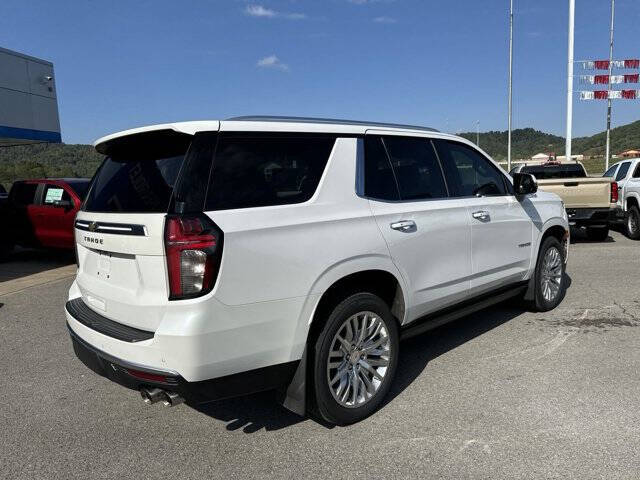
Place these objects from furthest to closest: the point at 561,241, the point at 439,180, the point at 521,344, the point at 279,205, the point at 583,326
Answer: the point at 561,241
the point at 583,326
the point at 521,344
the point at 439,180
the point at 279,205

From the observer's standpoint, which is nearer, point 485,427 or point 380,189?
point 485,427

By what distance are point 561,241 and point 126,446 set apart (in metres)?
5.00

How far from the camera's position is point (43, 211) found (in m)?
10.1

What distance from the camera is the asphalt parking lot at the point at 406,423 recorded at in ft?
9.52

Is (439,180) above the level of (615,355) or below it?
above

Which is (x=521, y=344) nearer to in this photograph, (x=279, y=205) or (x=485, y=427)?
(x=485, y=427)

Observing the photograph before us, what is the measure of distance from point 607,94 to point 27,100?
95.1 feet

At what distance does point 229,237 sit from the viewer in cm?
264

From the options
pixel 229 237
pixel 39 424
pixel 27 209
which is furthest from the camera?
pixel 27 209

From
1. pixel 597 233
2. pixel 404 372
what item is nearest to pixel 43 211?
pixel 404 372

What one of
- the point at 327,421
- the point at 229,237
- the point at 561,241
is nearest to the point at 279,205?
the point at 229,237

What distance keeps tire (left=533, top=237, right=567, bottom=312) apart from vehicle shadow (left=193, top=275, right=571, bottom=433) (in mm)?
280

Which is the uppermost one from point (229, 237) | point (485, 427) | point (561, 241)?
point (229, 237)

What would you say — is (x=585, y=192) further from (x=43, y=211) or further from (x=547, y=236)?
(x=43, y=211)
